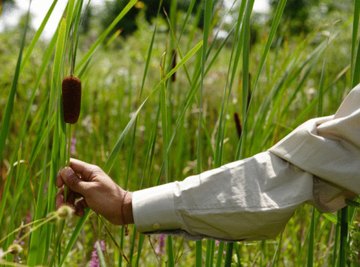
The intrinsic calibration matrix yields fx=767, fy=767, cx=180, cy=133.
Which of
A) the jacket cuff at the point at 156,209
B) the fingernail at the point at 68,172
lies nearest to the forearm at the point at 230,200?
the jacket cuff at the point at 156,209

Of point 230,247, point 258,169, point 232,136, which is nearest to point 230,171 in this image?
point 258,169

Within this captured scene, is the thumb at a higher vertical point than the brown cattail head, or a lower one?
lower

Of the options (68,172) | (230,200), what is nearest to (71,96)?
(68,172)

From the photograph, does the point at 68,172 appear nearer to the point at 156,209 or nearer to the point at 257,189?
the point at 156,209

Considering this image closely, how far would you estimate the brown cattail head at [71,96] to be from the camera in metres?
1.14

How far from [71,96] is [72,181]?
135 mm

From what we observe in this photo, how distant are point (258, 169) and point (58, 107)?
32 cm

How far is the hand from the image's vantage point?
1180mm

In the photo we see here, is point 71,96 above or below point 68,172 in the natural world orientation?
above

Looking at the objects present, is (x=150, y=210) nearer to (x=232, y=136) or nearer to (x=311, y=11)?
(x=232, y=136)

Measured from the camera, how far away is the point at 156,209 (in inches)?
46.8

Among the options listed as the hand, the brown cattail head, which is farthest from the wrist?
the brown cattail head

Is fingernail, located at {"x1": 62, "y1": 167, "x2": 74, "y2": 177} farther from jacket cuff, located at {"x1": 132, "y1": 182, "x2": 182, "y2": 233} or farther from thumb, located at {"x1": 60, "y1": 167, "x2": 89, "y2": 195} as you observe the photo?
jacket cuff, located at {"x1": 132, "y1": 182, "x2": 182, "y2": 233}

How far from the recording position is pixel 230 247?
1.33m
